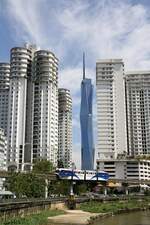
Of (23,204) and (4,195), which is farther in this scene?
(4,195)

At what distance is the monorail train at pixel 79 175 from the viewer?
Result: 164m

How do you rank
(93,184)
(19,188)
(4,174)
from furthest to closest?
(93,184)
(4,174)
(19,188)

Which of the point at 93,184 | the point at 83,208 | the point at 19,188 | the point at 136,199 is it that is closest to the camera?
the point at 83,208

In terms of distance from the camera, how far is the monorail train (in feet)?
537

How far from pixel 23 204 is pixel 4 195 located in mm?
37829

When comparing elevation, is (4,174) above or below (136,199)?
above

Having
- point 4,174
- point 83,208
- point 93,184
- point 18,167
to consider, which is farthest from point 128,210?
point 18,167

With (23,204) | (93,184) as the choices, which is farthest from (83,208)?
(93,184)

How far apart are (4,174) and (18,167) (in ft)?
220

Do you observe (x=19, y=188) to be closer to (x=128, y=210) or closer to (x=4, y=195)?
(x=4, y=195)

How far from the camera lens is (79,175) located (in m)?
174

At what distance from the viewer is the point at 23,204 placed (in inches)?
2906

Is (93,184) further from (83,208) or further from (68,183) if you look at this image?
(83,208)

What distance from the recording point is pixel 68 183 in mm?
163875
